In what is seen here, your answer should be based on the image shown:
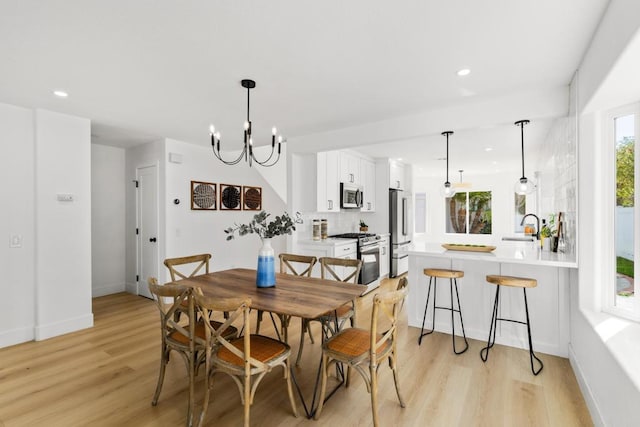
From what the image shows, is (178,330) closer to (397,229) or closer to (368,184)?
(368,184)

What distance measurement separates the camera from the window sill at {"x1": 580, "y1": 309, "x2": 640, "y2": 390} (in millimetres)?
1557

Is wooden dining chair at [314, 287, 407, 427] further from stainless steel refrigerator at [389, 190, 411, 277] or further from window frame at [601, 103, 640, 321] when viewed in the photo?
stainless steel refrigerator at [389, 190, 411, 277]

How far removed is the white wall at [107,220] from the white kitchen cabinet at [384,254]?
4577 millimetres

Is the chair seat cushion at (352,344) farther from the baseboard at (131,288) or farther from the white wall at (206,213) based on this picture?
the baseboard at (131,288)

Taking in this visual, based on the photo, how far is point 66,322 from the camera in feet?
11.7

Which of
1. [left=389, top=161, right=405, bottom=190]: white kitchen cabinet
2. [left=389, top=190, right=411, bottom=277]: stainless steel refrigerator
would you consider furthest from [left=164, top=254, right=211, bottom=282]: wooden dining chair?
[left=389, top=161, right=405, bottom=190]: white kitchen cabinet

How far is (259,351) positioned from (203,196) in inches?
148

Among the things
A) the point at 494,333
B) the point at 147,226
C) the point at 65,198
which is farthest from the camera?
the point at 147,226

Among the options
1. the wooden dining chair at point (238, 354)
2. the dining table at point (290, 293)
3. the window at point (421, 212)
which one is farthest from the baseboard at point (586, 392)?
the window at point (421, 212)

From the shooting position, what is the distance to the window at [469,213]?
9.14 meters

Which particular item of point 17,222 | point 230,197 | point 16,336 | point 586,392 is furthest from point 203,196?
point 586,392

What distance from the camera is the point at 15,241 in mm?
3307

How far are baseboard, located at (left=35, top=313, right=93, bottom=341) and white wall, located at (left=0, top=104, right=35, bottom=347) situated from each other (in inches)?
4.5

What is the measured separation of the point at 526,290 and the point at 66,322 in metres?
4.98
